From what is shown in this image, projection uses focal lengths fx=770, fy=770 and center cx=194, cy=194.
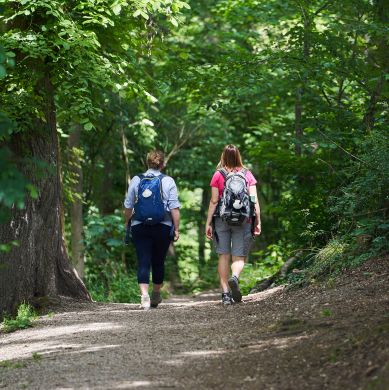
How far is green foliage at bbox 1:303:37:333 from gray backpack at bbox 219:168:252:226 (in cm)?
286

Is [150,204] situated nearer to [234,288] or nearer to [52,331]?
[234,288]

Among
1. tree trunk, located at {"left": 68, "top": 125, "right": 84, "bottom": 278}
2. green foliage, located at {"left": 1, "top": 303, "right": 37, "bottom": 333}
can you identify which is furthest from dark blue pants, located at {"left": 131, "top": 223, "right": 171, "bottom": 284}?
tree trunk, located at {"left": 68, "top": 125, "right": 84, "bottom": 278}

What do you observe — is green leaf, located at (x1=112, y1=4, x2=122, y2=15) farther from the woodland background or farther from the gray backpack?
the gray backpack

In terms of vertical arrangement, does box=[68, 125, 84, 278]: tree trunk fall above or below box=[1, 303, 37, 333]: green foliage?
above

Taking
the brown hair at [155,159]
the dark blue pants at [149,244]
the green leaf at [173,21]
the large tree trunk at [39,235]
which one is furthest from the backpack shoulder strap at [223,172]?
the large tree trunk at [39,235]

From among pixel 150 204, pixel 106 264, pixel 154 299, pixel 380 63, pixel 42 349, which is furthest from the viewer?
pixel 106 264

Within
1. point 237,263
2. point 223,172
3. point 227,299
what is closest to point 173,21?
point 223,172

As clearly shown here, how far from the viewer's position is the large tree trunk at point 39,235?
34.6 feet

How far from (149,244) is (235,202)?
1.37m

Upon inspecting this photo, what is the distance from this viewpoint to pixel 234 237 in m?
10.7

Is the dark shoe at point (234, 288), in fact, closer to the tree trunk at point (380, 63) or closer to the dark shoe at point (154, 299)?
the dark shoe at point (154, 299)

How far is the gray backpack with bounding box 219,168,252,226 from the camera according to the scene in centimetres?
1038

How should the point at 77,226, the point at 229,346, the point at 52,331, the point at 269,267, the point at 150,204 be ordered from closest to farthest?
the point at 229,346, the point at 52,331, the point at 150,204, the point at 269,267, the point at 77,226

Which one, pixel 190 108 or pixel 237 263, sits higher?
pixel 190 108
